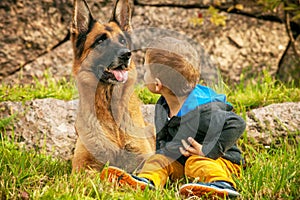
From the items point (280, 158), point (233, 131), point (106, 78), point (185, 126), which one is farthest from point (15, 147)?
point (280, 158)

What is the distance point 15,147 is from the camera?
4449 millimetres

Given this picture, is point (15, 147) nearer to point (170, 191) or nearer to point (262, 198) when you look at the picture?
point (170, 191)

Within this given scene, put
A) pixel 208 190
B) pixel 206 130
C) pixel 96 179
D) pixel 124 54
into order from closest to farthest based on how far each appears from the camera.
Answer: pixel 208 190 → pixel 96 179 → pixel 124 54 → pixel 206 130

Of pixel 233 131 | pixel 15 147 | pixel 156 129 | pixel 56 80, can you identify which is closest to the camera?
pixel 233 131

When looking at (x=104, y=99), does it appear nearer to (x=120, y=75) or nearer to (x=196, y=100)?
(x=120, y=75)

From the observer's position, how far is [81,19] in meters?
3.76

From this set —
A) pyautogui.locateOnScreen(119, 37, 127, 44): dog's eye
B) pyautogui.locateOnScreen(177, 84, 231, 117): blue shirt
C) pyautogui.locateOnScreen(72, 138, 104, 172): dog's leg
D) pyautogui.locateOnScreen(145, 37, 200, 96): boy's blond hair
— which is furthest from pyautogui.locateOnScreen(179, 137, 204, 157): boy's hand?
pyautogui.locateOnScreen(119, 37, 127, 44): dog's eye

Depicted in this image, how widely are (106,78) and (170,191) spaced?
92cm

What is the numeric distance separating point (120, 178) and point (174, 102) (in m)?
0.77

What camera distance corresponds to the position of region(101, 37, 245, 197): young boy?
3.56 meters

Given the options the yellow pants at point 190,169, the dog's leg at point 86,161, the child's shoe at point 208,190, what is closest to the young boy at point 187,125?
the yellow pants at point 190,169

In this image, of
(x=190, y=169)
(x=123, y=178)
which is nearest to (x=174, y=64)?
(x=190, y=169)

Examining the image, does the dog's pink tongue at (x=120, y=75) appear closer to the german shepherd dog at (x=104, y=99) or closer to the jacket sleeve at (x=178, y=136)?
the german shepherd dog at (x=104, y=99)

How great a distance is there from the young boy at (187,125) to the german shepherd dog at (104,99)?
182 millimetres
